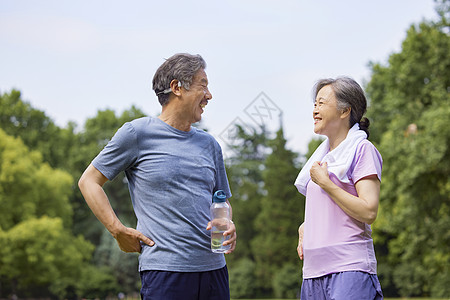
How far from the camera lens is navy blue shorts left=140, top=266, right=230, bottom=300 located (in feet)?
11.8

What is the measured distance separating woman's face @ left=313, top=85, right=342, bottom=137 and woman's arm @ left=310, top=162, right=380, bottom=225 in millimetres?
338

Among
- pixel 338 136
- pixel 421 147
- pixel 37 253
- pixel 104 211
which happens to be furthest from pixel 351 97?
pixel 37 253

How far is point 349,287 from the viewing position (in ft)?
11.1

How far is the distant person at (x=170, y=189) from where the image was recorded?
11.8ft

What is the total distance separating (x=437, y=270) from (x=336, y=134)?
25.1m

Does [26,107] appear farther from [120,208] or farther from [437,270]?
[437,270]

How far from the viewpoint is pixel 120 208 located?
123 feet

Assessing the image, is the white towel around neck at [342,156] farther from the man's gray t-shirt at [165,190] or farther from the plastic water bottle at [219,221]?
the man's gray t-shirt at [165,190]

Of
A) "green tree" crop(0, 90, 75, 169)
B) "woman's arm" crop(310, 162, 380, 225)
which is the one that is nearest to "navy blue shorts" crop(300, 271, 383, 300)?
"woman's arm" crop(310, 162, 380, 225)

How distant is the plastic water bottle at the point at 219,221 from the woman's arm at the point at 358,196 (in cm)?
64

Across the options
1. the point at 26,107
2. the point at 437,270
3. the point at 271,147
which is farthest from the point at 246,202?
the point at 26,107

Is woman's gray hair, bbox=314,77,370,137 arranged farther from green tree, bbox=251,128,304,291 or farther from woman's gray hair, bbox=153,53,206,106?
green tree, bbox=251,128,304,291

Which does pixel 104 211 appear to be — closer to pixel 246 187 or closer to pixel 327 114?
pixel 327 114

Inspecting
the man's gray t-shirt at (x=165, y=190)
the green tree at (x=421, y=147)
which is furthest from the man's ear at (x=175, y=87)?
the green tree at (x=421, y=147)
